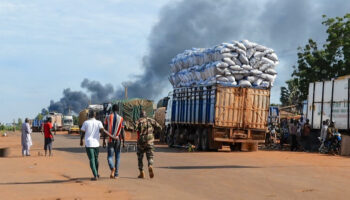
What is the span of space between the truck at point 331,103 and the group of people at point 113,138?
590 inches

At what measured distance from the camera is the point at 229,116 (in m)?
25.8

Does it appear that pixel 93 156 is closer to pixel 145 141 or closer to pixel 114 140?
pixel 114 140

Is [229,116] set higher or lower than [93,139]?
higher

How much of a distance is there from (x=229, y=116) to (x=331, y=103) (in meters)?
5.75

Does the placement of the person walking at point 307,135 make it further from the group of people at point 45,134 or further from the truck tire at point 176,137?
the group of people at point 45,134

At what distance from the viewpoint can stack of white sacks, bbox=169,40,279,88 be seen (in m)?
25.8

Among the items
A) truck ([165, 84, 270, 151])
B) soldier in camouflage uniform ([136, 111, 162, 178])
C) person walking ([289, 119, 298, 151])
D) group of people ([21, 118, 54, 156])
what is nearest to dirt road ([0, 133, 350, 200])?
soldier in camouflage uniform ([136, 111, 162, 178])

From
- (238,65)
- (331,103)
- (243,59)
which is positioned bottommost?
(331,103)

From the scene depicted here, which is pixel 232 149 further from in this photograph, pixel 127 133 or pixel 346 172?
pixel 127 133

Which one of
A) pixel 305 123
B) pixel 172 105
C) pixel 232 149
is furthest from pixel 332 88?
pixel 172 105

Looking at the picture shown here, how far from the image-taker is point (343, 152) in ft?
83.6

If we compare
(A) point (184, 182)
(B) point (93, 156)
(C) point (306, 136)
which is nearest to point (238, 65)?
(C) point (306, 136)

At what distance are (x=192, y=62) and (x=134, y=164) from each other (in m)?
10.6

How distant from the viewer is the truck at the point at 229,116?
25.6m
